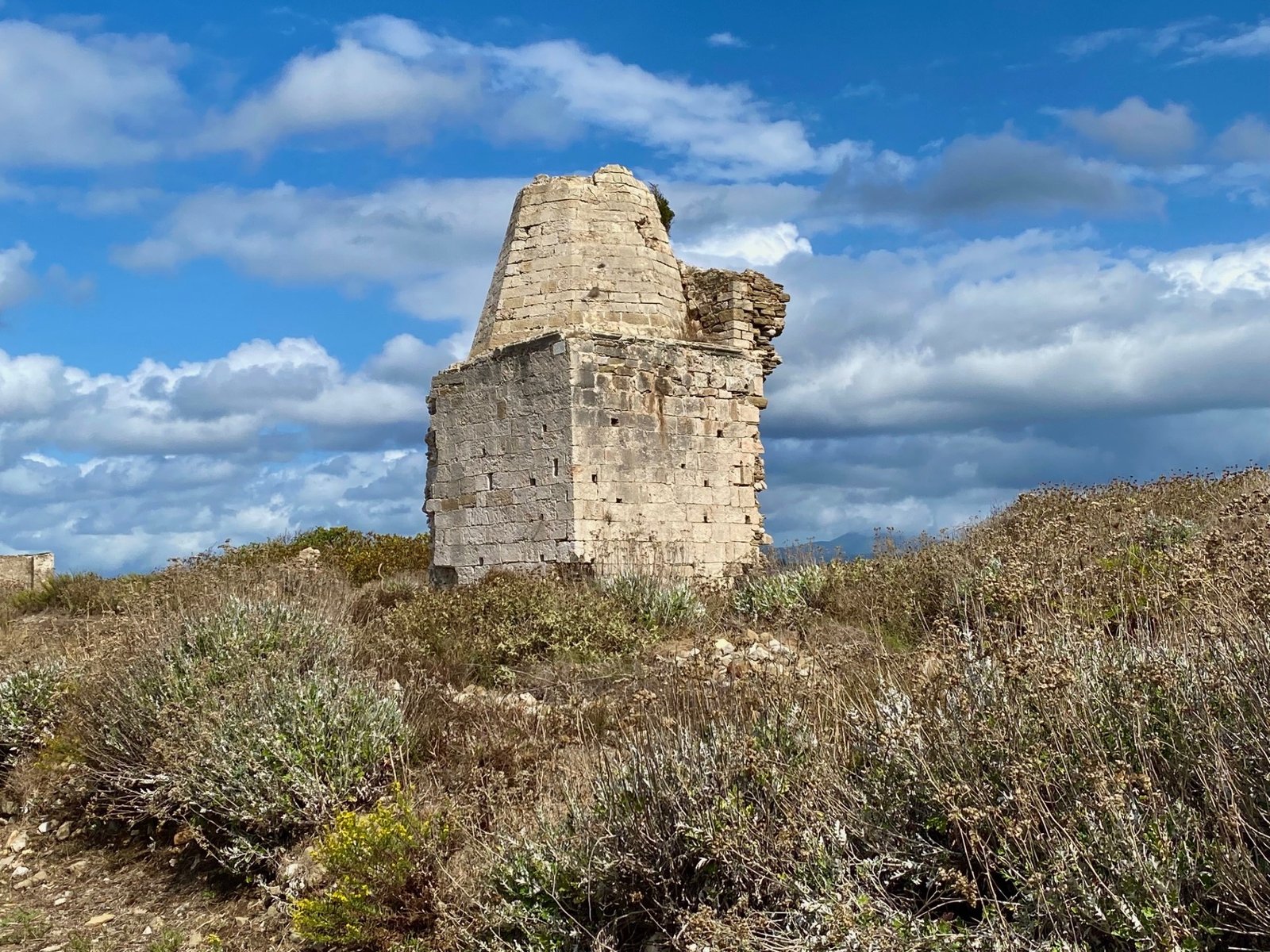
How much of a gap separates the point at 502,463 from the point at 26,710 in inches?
240

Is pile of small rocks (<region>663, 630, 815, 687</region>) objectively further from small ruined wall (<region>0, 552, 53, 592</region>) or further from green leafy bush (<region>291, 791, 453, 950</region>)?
small ruined wall (<region>0, 552, 53, 592</region>)

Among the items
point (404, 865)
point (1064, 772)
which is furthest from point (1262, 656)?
point (404, 865)

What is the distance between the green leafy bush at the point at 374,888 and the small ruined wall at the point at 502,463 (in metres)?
7.19

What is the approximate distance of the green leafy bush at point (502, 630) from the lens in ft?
29.2

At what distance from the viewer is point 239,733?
6285 mm

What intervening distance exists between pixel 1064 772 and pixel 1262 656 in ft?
2.95

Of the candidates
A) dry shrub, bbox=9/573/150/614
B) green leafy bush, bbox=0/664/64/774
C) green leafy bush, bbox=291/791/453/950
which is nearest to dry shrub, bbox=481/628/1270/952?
green leafy bush, bbox=291/791/453/950

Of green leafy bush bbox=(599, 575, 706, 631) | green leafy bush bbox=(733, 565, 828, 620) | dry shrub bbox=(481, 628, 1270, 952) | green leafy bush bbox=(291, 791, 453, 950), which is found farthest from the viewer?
green leafy bush bbox=(599, 575, 706, 631)

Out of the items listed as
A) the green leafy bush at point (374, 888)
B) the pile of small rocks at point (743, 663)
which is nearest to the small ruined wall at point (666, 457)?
the pile of small rocks at point (743, 663)

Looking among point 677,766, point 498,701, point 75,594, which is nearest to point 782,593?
point 498,701

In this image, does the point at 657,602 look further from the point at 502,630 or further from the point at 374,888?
the point at 374,888

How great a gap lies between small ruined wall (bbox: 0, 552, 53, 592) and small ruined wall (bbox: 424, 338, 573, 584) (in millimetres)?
10917

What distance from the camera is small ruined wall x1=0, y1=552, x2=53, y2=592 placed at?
2066 centimetres

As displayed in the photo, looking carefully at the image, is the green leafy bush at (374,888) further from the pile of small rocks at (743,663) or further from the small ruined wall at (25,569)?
the small ruined wall at (25,569)
